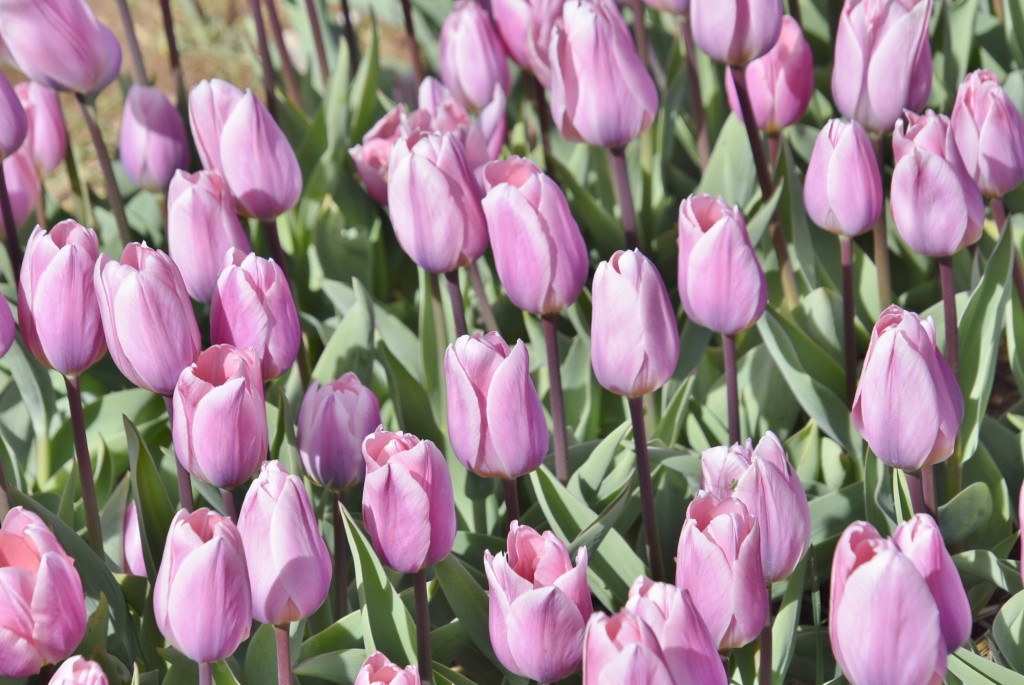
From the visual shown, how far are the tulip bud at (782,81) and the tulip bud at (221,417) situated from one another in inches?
30.4

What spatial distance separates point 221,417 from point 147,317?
4.9 inches

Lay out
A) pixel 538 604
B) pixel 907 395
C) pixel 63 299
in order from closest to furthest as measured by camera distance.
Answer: pixel 538 604 → pixel 907 395 → pixel 63 299

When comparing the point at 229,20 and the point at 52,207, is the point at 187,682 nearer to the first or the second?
the point at 52,207

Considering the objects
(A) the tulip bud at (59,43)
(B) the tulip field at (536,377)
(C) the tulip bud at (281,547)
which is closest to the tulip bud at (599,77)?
(B) the tulip field at (536,377)

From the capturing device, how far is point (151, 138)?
1.67 metres

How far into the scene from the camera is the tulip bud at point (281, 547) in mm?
857

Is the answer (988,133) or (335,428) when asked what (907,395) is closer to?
(988,133)

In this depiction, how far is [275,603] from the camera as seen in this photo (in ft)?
2.92

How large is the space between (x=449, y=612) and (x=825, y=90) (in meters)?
1.10

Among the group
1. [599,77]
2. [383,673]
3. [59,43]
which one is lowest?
[383,673]

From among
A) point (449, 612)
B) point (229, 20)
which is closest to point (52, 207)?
point (449, 612)

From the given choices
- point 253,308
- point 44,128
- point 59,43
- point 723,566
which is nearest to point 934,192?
point 723,566

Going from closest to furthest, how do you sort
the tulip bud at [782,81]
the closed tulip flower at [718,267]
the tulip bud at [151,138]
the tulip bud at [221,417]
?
the tulip bud at [221,417] → the closed tulip flower at [718,267] → the tulip bud at [782,81] → the tulip bud at [151,138]

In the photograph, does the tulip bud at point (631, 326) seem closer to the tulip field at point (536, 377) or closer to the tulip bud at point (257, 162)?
the tulip field at point (536, 377)
